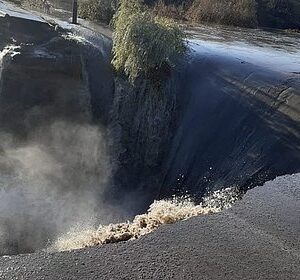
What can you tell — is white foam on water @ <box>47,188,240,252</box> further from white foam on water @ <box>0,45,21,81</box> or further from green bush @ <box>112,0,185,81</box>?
white foam on water @ <box>0,45,21,81</box>

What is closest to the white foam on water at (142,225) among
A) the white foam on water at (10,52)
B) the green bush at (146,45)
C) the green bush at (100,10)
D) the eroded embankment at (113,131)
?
the eroded embankment at (113,131)

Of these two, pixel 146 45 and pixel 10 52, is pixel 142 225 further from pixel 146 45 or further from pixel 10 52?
pixel 10 52

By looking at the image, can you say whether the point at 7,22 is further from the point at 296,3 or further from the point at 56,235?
the point at 296,3

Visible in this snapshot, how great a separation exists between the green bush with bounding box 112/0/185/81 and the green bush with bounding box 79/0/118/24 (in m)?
7.65

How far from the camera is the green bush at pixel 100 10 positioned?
21625mm

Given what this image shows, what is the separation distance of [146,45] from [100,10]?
9204 mm

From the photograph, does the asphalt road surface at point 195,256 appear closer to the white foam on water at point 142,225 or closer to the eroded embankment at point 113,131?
the white foam on water at point 142,225

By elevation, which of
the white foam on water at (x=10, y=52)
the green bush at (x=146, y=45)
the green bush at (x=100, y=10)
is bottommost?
the green bush at (x=100, y=10)

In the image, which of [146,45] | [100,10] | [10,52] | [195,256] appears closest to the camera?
[195,256]

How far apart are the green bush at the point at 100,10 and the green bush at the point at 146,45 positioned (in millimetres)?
7646

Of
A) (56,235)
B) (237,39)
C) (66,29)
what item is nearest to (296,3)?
(237,39)

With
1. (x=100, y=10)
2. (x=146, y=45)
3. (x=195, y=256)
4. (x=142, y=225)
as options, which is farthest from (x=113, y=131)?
(x=100, y=10)

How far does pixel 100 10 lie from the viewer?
21.8 meters

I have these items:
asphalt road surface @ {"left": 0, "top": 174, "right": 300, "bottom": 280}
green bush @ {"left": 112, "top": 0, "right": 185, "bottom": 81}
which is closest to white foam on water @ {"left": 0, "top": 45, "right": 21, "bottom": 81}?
green bush @ {"left": 112, "top": 0, "right": 185, "bottom": 81}
